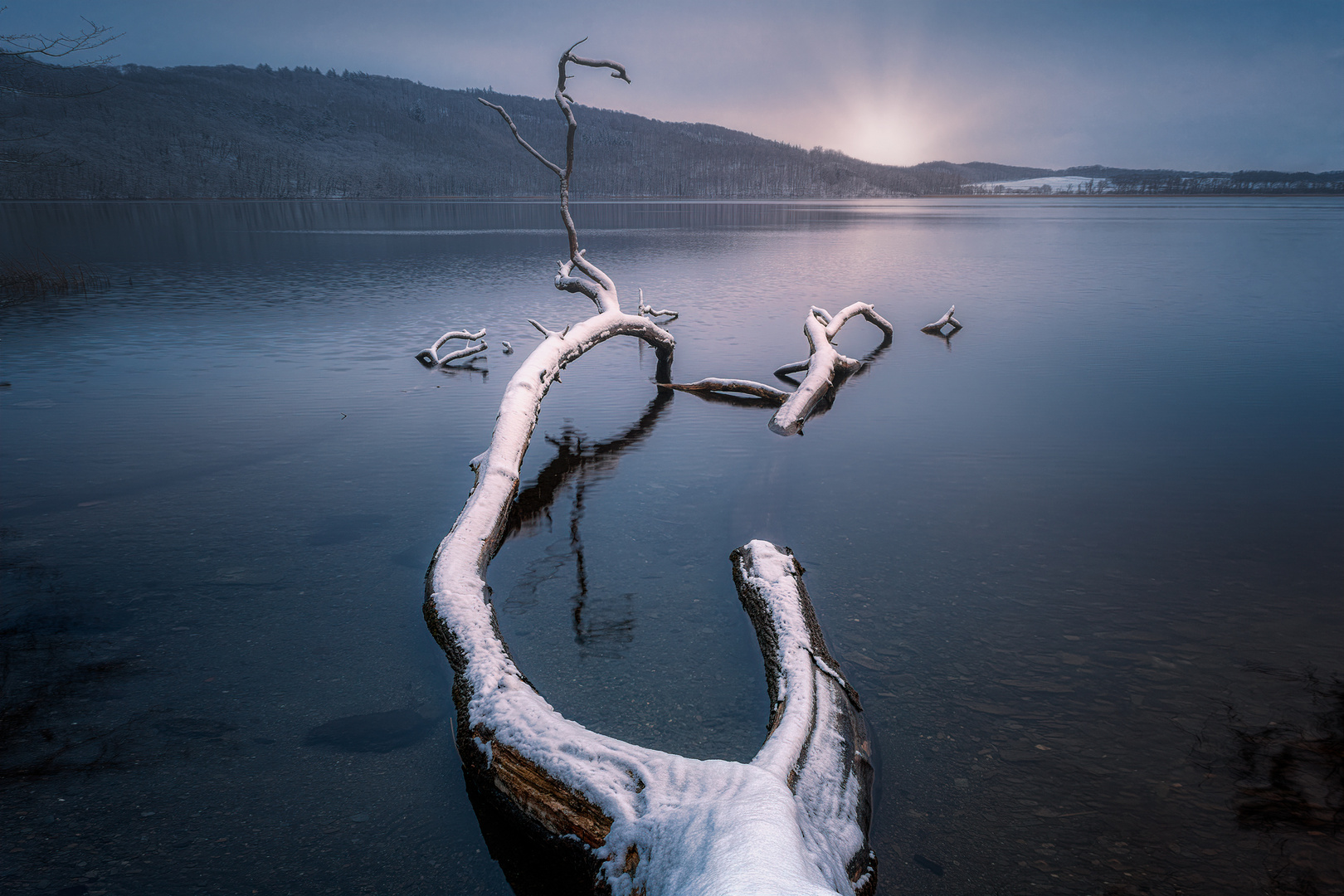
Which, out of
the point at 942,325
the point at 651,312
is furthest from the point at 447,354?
the point at 942,325

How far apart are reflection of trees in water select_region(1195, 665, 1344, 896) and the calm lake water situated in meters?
0.02

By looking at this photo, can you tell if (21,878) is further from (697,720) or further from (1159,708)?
(1159,708)

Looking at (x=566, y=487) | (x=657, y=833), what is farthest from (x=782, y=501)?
(x=657, y=833)

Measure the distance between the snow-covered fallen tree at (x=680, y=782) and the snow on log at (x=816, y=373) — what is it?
5.93m

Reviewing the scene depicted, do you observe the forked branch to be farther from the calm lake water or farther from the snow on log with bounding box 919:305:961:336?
the snow on log with bounding box 919:305:961:336

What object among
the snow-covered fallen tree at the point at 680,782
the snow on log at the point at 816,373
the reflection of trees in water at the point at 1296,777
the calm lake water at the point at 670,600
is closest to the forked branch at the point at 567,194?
the calm lake water at the point at 670,600

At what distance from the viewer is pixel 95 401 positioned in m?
12.2

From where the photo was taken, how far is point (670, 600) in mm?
6148

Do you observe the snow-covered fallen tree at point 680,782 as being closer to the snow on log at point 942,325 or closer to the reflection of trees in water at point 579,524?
the reflection of trees in water at point 579,524

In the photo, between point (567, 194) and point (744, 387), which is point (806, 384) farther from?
point (567, 194)

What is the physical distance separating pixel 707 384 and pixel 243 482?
7435 millimetres

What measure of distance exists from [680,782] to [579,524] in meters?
4.67

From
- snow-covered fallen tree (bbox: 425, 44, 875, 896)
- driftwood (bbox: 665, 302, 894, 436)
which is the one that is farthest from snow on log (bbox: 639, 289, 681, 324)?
snow-covered fallen tree (bbox: 425, 44, 875, 896)

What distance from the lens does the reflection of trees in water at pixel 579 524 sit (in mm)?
5641
